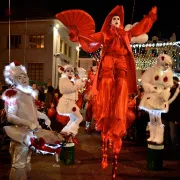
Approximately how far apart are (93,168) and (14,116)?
7.20 ft

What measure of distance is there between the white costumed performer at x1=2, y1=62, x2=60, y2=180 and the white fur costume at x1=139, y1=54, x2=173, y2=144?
6.54 ft

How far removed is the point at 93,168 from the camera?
5.33 meters

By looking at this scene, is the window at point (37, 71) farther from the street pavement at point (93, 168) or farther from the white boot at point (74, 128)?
the white boot at point (74, 128)

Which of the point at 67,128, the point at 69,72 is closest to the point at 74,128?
the point at 67,128

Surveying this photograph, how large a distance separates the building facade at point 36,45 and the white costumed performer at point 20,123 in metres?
17.8

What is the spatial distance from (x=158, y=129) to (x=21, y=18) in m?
18.9

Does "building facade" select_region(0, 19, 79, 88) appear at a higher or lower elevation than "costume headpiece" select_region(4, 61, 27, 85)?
higher

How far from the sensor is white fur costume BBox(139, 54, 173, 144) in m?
5.11

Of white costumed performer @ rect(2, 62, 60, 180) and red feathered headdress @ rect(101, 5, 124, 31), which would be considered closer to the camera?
white costumed performer @ rect(2, 62, 60, 180)

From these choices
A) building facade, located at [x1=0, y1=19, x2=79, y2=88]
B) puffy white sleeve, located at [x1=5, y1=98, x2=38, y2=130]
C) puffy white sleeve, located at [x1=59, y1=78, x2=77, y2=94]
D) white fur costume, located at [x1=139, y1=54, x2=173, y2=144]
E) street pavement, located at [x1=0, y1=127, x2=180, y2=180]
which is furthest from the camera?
building facade, located at [x1=0, y1=19, x2=79, y2=88]

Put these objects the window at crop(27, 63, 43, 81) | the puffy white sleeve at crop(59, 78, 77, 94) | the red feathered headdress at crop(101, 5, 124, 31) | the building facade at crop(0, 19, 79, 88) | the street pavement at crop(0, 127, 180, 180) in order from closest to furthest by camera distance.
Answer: the red feathered headdress at crop(101, 5, 124, 31), the street pavement at crop(0, 127, 180, 180), the puffy white sleeve at crop(59, 78, 77, 94), the building facade at crop(0, 19, 79, 88), the window at crop(27, 63, 43, 81)

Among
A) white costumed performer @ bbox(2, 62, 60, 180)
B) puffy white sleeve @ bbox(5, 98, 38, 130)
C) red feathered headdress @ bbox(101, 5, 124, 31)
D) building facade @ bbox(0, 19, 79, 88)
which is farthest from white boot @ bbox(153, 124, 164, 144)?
building facade @ bbox(0, 19, 79, 88)

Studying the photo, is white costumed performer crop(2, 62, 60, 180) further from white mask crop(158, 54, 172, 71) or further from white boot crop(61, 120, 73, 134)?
white mask crop(158, 54, 172, 71)

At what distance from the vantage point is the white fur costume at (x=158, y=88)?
5105 millimetres
